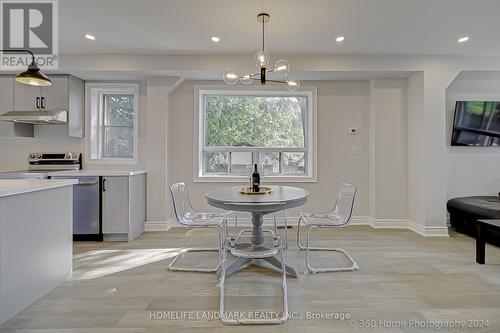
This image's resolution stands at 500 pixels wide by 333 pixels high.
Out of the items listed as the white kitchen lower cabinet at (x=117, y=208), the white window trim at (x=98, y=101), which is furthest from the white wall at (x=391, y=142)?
the white window trim at (x=98, y=101)

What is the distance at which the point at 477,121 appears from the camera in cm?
405

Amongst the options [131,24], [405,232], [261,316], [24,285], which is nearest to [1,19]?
[131,24]

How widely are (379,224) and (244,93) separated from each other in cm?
295

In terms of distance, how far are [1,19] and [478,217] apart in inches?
232

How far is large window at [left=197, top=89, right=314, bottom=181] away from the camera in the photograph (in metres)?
4.39

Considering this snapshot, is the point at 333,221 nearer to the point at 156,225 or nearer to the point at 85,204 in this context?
the point at 156,225

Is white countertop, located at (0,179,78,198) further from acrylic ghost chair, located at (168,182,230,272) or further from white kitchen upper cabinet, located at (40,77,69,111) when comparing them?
white kitchen upper cabinet, located at (40,77,69,111)

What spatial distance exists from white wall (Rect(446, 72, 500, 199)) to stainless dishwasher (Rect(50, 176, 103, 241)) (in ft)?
16.7

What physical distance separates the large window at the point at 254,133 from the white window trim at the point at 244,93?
0.05 metres

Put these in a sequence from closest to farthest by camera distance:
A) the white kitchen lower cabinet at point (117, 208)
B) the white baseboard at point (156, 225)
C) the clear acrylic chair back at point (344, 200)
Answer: the clear acrylic chair back at point (344, 200) < the white kitchen lower cabinet at point (117, 208) < the white baseboard at point (156, 225)

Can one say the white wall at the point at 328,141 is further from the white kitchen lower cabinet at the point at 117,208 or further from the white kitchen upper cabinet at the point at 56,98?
the white kitchen upper cabinet at the point at 56,98

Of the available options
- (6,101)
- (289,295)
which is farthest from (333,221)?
(6,101)

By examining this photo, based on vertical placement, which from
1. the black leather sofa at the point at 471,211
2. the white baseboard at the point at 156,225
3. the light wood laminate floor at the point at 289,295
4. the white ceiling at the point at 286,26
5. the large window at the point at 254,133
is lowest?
the light wood laminate floor at the point at 289,295

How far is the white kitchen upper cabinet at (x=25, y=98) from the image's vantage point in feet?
12.1
